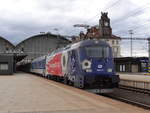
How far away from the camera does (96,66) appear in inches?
588

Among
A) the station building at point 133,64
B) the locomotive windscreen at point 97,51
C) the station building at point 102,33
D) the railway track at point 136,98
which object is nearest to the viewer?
the railway track at point 136,98

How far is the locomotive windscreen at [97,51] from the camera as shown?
1531 cm

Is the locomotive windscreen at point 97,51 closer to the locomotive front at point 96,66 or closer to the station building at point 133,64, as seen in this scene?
the locomotive front at point 96,66

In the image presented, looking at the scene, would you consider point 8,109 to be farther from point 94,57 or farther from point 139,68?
point 139,68

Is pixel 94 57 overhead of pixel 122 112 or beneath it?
overhead

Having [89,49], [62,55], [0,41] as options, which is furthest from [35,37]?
[89,49]

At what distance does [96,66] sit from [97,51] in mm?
1033

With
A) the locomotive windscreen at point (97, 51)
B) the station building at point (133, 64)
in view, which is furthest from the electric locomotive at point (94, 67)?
the station building at point (133, 64)

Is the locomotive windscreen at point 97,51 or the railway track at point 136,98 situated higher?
the locomotive windscreen at point 97,51

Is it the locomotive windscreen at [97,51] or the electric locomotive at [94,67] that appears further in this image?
the locomotive windscreen at [97,51]

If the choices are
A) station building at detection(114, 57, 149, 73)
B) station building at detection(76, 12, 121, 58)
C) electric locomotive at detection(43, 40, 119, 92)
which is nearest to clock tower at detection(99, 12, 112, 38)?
station building at detection(76, 12, 121, 58)

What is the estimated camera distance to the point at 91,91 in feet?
48.4

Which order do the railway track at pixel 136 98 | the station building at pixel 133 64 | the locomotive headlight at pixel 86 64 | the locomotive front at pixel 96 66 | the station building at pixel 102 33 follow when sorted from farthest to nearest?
the station building at pixel 133 64 < the station building at pixel 102 33 < the locomotive headlight at pixel 86 64 < the locomotive front at pixel 96 66 < the railway track at pixel 136 98

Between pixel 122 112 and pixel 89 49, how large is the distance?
25.0 feet
